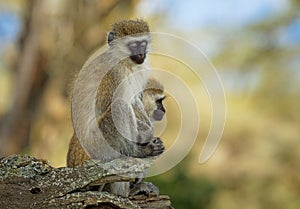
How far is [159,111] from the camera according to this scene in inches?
130

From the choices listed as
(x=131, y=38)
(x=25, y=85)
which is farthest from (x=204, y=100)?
(x=131, y=38)

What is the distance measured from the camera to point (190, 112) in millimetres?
3146

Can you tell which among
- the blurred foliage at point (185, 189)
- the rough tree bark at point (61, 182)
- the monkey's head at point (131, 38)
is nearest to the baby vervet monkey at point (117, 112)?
the monkey's head at point (131, 38)

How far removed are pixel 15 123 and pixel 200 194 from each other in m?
3.27

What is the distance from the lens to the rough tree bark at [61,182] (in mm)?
2748

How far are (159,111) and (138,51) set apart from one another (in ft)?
0.98

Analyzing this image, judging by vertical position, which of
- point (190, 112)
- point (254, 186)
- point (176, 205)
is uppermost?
point (254, 186)

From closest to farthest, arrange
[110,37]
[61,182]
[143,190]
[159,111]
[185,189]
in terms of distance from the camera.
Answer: [61,182] → [143,190] → [159,111] → [110,37] → [185,189]

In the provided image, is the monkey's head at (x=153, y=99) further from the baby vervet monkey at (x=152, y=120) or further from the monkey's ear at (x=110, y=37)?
the monkey's ear at (x=110, y=37)

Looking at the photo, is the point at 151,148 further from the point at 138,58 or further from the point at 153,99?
the point at 138,58

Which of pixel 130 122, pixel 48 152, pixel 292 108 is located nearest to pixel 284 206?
pixel 292 108

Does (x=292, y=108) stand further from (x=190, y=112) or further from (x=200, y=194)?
(x=190, y=112)

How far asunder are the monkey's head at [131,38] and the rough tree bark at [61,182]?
24.4 inches

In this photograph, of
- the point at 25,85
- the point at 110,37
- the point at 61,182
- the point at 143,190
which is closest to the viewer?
the point at 61,182
